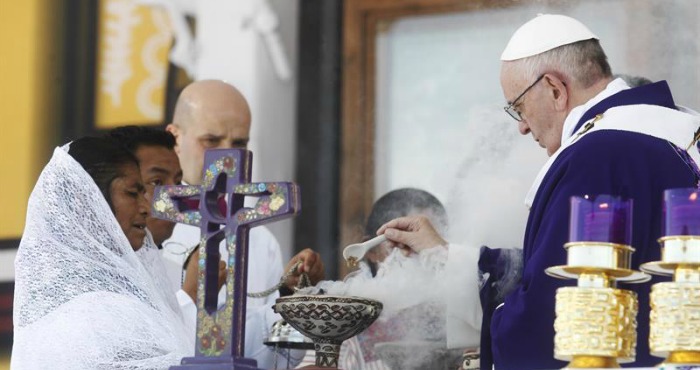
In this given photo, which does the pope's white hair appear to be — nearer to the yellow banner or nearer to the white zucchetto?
the white zucchetto

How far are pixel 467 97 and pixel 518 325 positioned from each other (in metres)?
2.97

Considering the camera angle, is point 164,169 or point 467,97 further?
point 467,97

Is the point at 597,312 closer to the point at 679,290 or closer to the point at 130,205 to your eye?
the point at 679,290

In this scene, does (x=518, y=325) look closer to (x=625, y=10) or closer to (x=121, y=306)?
(x=121, y=306)

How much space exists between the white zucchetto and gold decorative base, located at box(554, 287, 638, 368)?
176cm

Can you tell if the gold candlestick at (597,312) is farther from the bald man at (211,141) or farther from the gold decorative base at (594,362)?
the bald man at (211,141)

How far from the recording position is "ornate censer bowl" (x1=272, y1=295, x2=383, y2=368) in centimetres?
447

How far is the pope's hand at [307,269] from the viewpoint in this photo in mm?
5262

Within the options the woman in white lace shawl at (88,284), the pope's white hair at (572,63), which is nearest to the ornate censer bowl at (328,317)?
the woman in white lace shawl at (88,284)

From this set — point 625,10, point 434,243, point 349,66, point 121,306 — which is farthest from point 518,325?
point 349,66

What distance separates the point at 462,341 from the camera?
512cm

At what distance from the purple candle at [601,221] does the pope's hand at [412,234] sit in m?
1.53

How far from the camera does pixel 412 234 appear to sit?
197 inches

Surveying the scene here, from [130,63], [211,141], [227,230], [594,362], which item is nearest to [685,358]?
[594,362]
